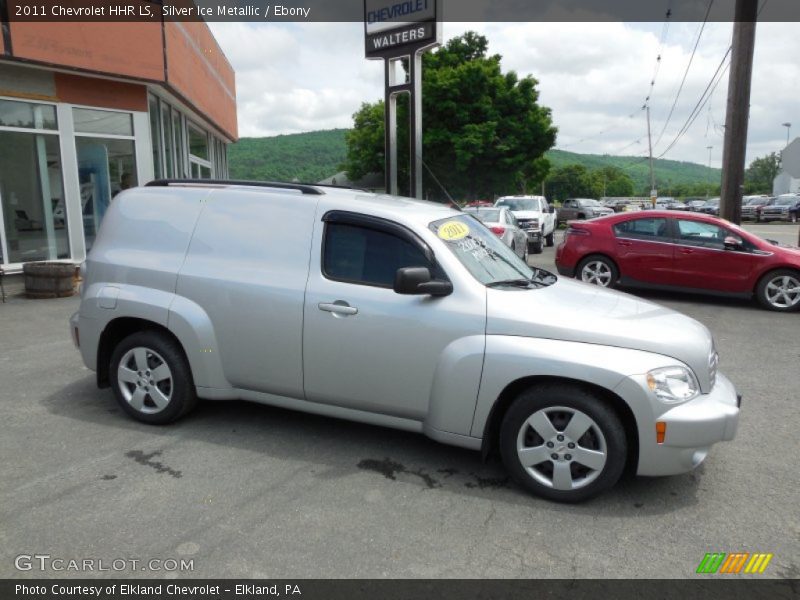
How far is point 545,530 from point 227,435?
7.71 ft

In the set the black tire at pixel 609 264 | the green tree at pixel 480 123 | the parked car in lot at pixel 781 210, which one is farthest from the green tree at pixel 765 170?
the black tire at pixel 609 264

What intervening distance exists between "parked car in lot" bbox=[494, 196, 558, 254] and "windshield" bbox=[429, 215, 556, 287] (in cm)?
1359

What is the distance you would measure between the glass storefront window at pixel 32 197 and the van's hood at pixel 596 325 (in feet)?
35.8

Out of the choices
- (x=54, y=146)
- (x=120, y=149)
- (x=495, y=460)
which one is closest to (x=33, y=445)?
(x=495, y=460)

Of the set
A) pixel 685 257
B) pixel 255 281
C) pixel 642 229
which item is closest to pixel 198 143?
pixel 642 229

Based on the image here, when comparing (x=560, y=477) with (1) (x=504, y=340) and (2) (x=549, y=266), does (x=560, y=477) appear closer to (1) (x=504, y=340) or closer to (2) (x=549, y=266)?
(1) (x=504, y=340)

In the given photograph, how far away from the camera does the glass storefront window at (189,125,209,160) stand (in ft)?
63.7

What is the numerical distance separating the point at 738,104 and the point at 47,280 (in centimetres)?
1391

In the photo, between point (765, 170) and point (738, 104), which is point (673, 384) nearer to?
point (738, 104)

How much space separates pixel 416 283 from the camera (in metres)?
3.51

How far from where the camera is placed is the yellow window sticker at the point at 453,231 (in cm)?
393

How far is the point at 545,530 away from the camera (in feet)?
10.2

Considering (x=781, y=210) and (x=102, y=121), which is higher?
(x=102, y=121)

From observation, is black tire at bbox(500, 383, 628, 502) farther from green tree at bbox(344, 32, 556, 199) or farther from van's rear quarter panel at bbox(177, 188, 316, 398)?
green tree at bbox(344, 32, 556, 199)
